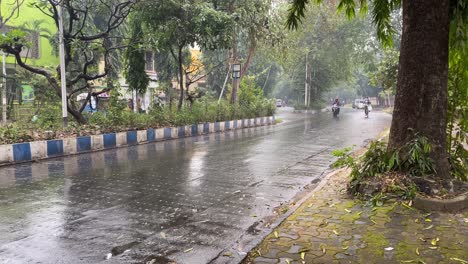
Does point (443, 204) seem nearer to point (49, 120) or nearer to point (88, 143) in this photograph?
point (88, 143)

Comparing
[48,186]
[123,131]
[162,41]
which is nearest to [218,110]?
[162,41]

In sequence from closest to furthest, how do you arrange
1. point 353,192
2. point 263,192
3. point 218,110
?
1. point 353,192
2. point 263,192
3. point 218,110

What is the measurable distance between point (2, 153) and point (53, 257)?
756cm

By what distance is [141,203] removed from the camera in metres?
6.81

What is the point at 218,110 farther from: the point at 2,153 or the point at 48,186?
the point at 48,186

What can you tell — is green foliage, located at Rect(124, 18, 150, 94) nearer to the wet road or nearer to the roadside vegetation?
the roadside vegetation

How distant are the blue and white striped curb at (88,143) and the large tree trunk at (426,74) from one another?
31.8ft

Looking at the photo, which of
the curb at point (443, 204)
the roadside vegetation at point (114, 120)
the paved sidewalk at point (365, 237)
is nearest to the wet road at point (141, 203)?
the paved sidewalk at point (365, 237)

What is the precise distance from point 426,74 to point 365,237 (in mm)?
2643

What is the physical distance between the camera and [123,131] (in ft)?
51.4

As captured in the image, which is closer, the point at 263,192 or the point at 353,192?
the point at 353,192

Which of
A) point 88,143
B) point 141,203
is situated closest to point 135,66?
point 88,143

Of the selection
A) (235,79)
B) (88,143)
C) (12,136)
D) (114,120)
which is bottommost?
(88,143)

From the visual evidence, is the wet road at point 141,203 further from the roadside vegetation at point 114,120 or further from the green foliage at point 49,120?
the green foliage at point 49,120
